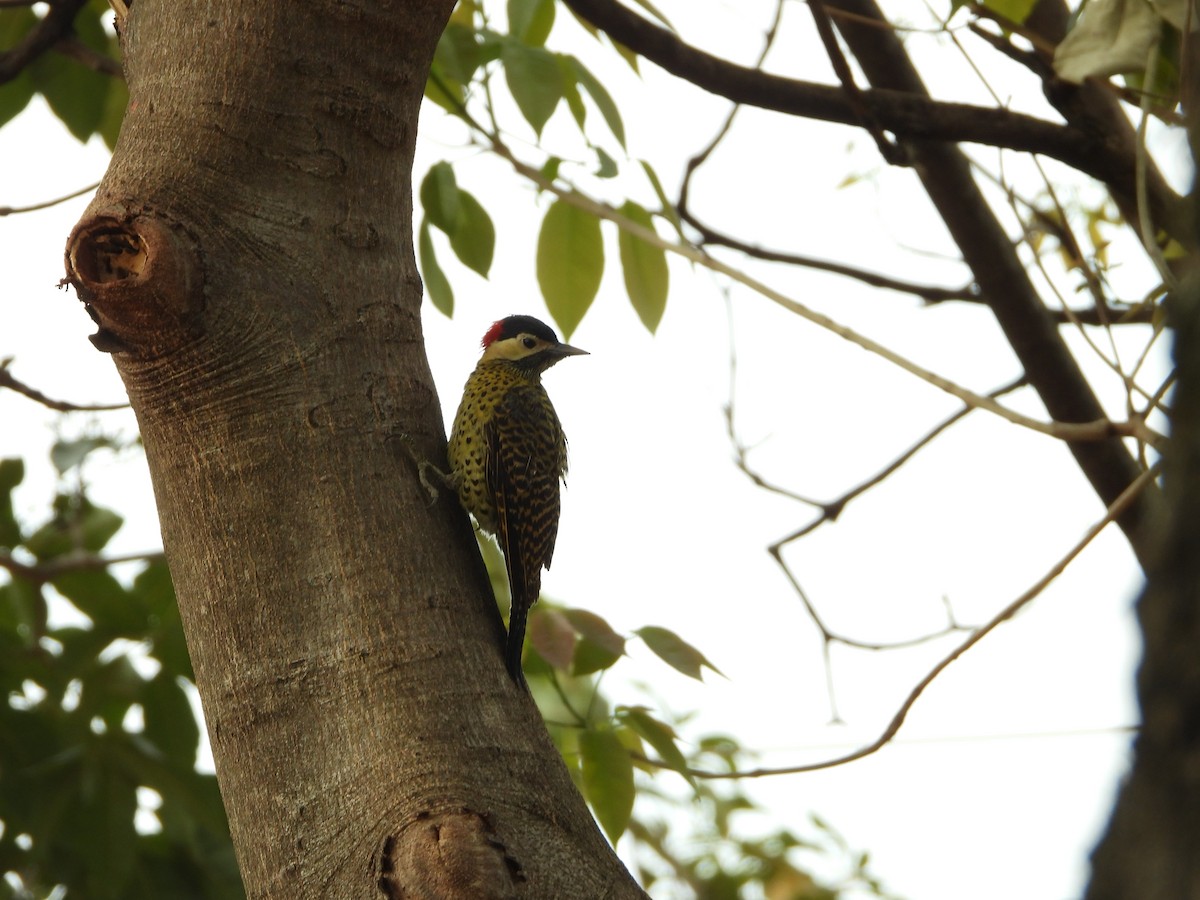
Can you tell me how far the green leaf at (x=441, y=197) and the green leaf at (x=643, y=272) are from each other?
45cm

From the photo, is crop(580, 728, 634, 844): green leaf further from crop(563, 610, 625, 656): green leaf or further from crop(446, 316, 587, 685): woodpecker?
crop(446, 316, 587, 685): woodpecker

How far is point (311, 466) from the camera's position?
2145 millimetres

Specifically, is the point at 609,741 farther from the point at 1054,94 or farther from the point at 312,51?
the point at 1054,94

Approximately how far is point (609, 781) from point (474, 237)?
143cm

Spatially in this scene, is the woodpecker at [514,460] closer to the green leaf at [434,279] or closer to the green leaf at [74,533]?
the green leaf at [434,279]

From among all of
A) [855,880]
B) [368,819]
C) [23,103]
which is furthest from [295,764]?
[855,880]

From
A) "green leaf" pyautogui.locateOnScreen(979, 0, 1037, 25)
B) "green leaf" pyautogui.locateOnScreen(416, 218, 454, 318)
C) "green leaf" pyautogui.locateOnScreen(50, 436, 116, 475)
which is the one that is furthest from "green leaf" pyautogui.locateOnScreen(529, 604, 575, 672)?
"green leaf" pyautogui.locateOnScreen(50, 436, 116, 475)

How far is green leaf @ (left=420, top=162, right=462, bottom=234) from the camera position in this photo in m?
3.11

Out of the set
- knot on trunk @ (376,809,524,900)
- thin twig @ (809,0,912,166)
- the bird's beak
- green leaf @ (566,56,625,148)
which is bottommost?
knot on trunk @ (376,809,524,900)

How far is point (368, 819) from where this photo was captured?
1.87 m

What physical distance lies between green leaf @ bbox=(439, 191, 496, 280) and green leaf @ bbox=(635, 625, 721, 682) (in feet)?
3.62

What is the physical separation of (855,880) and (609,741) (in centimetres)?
459

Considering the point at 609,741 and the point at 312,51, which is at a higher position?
the point at 312,51

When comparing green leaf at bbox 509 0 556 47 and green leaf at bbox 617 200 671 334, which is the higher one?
green leaf at bbox 509 0 556 47
